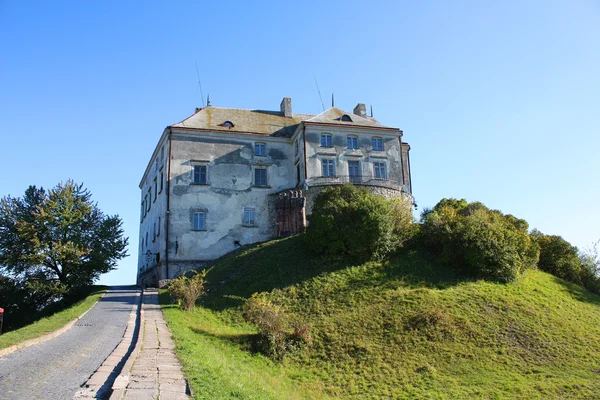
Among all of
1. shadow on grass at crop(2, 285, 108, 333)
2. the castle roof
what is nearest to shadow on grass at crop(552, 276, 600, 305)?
the castle roof

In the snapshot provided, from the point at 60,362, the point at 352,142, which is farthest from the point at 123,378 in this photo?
the point at 352,142

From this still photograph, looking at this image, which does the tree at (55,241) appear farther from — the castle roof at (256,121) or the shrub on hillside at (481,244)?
the shrub on hillside at (481,244)

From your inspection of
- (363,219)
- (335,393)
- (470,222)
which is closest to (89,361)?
(335,393)

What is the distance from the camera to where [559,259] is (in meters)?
27.3

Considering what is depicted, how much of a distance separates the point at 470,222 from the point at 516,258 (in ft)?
9.14

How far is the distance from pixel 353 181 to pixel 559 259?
14101 millimetres

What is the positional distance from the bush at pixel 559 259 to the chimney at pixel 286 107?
21.7 metres

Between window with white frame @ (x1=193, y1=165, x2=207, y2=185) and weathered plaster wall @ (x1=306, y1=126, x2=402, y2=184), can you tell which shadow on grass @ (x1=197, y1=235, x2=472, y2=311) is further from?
weathered plaster wall @ (x1=306, y1=126, x2=402, y2=184)

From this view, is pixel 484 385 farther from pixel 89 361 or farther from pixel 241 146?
pixel 241 146

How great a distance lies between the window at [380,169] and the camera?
36688 millimetres

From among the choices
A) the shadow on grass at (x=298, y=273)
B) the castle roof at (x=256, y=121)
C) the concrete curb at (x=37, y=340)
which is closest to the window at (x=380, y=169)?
the castle roof at (x=256, y=121)

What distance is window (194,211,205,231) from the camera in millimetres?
33938

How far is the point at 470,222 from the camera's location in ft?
83.0

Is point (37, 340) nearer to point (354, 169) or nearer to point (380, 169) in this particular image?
point (354, 169)
